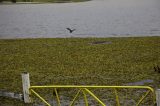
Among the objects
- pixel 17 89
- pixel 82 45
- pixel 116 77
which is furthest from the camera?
pixel 82 45

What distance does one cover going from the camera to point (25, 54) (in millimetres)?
29906

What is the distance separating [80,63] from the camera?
24500 millimetres

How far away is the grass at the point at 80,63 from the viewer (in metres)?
19.8

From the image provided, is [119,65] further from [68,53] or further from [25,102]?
[25,102]

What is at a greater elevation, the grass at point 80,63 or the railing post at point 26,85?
the grass at point 80,63

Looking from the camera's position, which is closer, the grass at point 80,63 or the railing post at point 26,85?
the railing post at point 26,85

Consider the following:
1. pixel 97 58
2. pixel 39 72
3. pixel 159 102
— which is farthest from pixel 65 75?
pixel 159 102

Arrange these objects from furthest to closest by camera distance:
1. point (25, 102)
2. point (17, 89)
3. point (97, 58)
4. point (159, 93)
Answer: point (97, 58) → point (17, 89) → point (25, 102) → point (159, 93)

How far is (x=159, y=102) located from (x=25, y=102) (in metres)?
6.09

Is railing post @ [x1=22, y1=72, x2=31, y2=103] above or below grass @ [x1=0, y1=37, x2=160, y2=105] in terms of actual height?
below

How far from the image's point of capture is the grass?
1984cm

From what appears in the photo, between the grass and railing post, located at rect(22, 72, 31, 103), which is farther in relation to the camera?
the grass

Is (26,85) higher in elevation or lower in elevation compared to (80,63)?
lower

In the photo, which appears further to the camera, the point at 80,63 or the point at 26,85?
the point at 80,63
